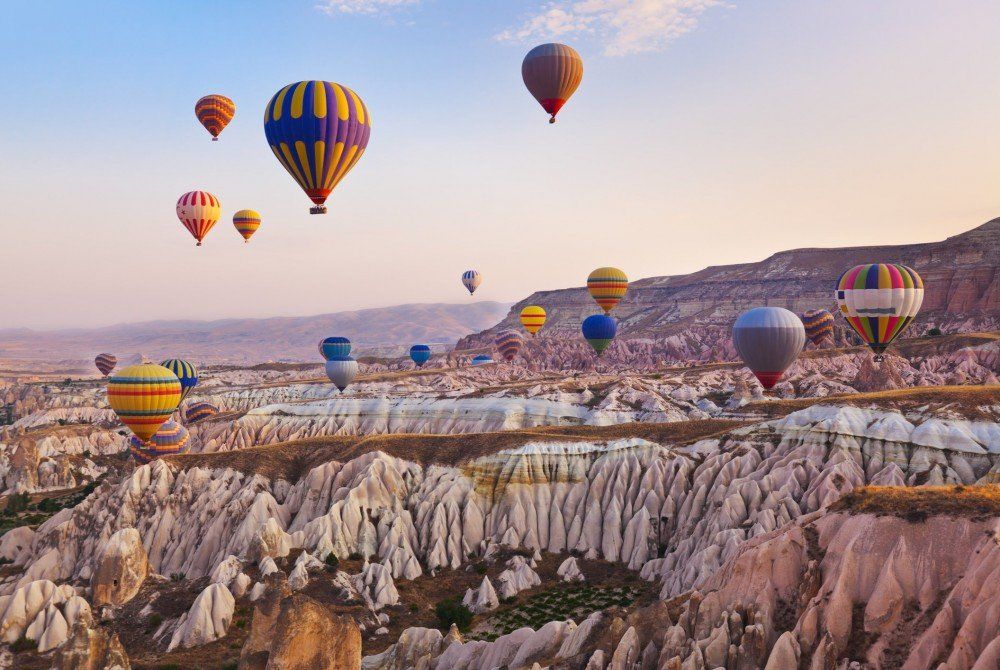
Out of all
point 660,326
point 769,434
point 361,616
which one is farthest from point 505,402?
point 660,326

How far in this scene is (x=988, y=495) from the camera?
69.7ft

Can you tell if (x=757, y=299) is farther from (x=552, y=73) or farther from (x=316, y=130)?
(x=316, y=130)

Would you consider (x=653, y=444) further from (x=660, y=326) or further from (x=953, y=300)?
(x=660, y=326)

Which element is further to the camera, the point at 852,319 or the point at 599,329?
the point at 599,329

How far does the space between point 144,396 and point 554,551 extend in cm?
3597

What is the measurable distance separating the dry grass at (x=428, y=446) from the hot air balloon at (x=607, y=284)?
42.4m

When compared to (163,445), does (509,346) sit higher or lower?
higher

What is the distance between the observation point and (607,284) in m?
96.5

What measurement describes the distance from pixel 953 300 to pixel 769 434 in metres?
106

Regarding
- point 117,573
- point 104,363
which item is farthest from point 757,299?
point 104,363

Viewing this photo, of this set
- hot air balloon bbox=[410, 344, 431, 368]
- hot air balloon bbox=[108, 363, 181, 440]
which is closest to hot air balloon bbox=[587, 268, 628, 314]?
hot air balloon bbox=[108, 363, 181, 440]

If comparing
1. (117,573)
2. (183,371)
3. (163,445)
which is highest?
(183,371)

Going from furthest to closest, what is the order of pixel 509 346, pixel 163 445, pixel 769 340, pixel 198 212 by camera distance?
pixel 509 346
pixel 198 212
pixel 163 445
pixel 769 340

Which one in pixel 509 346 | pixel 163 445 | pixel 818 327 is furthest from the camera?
pixel 509 346
